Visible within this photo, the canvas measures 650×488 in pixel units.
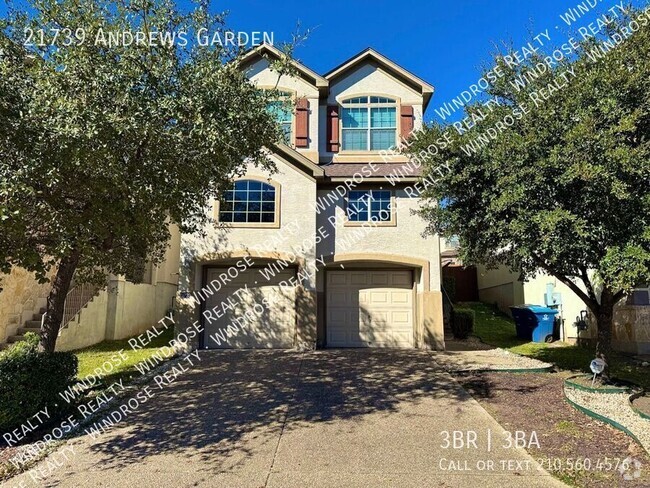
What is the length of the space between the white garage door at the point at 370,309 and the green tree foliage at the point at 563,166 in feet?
16.5

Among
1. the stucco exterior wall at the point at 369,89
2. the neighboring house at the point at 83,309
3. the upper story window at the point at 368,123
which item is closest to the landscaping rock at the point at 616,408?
the upper story window at the point at 368,123

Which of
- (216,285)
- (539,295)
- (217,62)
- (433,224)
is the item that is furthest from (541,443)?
(539,295)

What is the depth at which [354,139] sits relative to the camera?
1457cm

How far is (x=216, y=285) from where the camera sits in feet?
45.5

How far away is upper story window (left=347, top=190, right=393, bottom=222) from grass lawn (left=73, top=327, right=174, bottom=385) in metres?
7.30

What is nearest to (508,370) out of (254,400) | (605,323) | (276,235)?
(605,323)

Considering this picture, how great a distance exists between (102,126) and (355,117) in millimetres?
9879

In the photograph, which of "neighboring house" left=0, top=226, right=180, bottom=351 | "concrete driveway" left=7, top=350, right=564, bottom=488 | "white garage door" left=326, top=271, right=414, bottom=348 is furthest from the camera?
"white garage door" left=326, top=271, right=414, bottom=348

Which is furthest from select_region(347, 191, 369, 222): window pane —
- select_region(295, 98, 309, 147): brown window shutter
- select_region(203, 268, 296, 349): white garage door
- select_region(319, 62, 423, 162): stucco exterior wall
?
select_region(203, 268, 296, 349): white garage door

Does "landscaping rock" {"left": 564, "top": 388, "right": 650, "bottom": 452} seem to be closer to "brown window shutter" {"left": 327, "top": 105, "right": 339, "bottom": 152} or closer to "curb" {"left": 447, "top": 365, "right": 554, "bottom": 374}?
"curb" {"left": 447, "top": 365, "right": 554, "bottom": 374}

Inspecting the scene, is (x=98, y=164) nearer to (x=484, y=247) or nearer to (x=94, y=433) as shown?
(x=94, y=433)

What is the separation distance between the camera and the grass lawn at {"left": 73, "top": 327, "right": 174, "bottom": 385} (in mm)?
10244

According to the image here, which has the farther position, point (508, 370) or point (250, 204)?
point (250, 204)

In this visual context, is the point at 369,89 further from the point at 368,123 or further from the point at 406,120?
the point at 406,120
